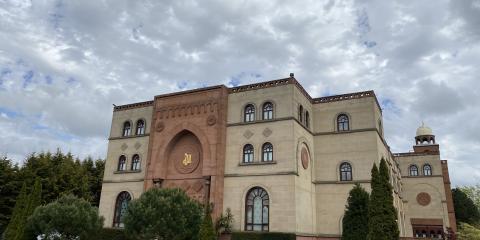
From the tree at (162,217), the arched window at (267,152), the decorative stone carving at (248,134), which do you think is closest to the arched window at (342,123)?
the arched window at (267,152)

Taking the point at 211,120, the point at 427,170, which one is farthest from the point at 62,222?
the point at 427,170

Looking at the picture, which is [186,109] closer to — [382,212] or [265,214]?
[265,214]

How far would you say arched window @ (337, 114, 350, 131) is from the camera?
28486mm

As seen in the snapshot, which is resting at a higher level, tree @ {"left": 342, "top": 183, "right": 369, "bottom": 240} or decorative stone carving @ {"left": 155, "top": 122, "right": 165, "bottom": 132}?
decorative stone carving @ {"left": 155, "top": 122, "right": 165, "bottom": 132}

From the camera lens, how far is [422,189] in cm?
4425

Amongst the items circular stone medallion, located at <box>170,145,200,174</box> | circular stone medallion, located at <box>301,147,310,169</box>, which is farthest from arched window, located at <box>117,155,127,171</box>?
circular stone medallion, located at <box>301,147,310,169</box>

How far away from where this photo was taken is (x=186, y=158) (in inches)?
1137

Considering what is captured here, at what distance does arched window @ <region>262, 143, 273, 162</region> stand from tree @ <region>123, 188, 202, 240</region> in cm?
636

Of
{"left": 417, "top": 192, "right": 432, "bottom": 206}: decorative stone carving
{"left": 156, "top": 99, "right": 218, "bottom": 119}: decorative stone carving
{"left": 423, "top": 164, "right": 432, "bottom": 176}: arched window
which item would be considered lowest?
{"left": 417, "top": 192, "right": 432, "bottom": 206}: decorative stone carving

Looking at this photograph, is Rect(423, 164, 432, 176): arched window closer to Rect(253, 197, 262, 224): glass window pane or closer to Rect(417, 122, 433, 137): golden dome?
Rect(417, 122, 433, 137): golden dome

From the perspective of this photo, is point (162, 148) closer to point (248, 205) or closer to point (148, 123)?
point (148, 123)

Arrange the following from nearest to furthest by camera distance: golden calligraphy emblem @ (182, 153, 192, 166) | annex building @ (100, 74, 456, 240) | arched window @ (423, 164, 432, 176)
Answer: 1. annex building @ (100, 74, 456, 240)
2. golden calligraphy emblem @ (182, 153, 192, 166)
3. arched window @ (423, 164, 432, 176)

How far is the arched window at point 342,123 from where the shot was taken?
1121 inches

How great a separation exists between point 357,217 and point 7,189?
29103 mm
